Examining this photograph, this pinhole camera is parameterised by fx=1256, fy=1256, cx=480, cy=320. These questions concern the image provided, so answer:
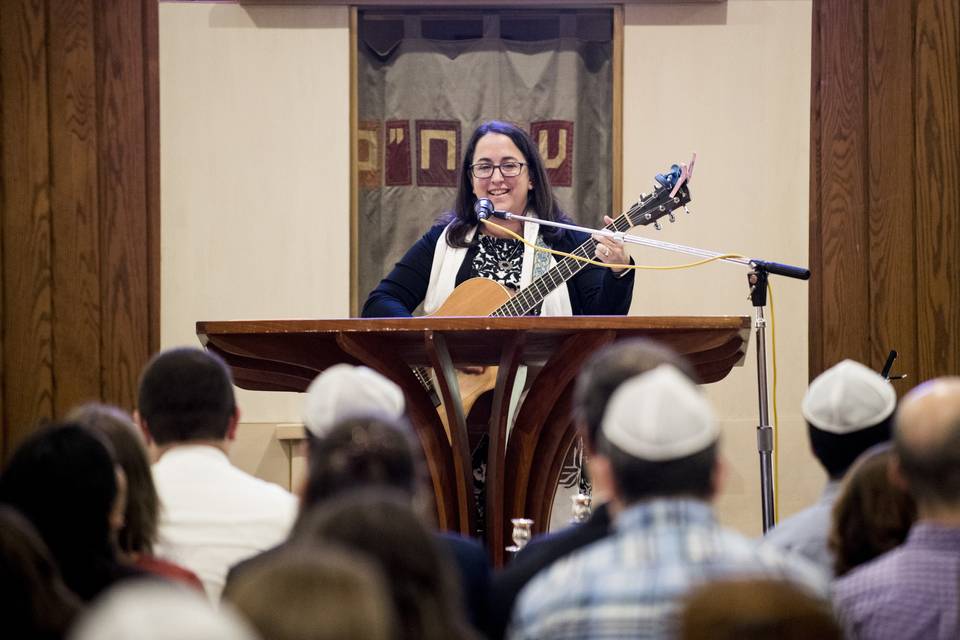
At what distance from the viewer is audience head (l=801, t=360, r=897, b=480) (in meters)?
2.50

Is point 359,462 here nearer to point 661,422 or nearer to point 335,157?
point 661,422

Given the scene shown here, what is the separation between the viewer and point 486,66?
5.91 metres

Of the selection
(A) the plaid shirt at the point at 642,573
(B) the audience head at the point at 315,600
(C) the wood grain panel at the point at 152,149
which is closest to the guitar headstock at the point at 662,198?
(A) the plaid shirt at the point at 642,573

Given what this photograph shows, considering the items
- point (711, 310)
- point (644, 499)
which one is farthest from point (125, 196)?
point (644, 499)

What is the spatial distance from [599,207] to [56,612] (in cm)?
467

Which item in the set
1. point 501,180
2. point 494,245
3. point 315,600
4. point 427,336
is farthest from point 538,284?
point 315,600

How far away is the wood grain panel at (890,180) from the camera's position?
5559 mm

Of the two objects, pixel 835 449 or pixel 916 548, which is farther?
pixel 835 449

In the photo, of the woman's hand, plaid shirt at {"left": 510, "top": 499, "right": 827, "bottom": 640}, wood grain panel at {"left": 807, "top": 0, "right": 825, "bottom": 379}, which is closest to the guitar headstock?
the woman's hand

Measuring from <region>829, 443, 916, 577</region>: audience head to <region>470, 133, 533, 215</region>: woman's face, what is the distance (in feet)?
8.30

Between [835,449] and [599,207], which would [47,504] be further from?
[599,207]

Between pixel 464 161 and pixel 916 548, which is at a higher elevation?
pixel 464 161

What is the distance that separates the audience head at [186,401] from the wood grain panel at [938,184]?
12.6ft

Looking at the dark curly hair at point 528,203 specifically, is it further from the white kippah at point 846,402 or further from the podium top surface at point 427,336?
the white kippah at point 846,402
